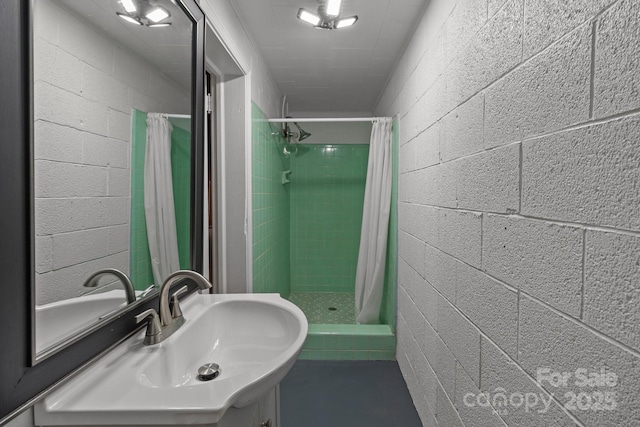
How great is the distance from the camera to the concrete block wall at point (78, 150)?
618mm

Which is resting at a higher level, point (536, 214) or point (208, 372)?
point (536, 214)

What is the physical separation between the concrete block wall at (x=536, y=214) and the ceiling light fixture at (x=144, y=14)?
3.41ft

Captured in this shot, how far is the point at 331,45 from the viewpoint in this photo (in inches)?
84.3

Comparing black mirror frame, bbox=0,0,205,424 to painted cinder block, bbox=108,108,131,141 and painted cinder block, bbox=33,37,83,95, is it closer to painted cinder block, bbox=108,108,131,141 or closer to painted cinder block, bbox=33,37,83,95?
painted cinder block, bbox=33,37,83,95

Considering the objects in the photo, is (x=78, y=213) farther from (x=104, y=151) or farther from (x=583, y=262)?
(x=583, y=262)

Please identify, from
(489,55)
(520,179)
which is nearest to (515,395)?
(520,179)

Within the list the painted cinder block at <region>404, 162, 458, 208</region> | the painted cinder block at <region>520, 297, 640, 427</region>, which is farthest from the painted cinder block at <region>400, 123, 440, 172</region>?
the painted cinder block at <region>520, 297, 640, 427</region>

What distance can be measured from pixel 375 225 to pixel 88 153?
6.96 feet

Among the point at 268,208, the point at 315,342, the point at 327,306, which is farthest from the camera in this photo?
the point at 327,306

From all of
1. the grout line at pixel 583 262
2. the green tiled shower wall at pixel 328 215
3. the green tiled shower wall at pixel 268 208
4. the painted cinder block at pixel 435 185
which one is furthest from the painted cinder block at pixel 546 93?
the green tiled shower wall at pixel 328 215

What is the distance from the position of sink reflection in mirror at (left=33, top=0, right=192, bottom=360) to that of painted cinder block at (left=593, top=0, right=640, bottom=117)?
103 centimetres

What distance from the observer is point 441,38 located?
4.63 ft

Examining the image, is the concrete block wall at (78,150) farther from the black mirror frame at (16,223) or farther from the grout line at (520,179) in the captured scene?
the grout line at (520,179)

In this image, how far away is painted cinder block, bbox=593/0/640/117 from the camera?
1.66 ft
